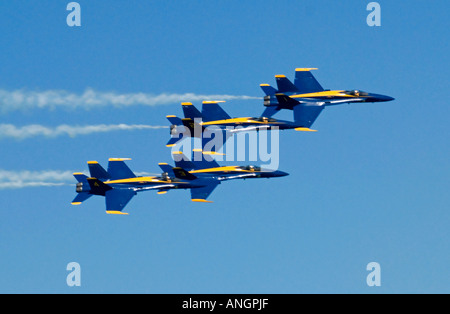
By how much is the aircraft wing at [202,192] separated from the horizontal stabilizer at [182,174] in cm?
146

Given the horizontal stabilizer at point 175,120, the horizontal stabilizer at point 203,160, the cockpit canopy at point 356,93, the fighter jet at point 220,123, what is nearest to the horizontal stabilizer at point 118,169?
the fighter jet at point 220,123

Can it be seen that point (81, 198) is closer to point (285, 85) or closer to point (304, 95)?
point (285, 85)

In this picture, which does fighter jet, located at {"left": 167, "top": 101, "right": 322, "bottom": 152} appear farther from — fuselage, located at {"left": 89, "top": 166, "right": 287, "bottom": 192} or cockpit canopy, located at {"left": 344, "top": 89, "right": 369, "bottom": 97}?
cockpit canopy, located at {"left": 344, "top": 89, "right": 369, "bottom": 97}

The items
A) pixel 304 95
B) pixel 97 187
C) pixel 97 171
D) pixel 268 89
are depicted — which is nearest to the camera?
pixel 97 187

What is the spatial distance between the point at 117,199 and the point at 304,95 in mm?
24727

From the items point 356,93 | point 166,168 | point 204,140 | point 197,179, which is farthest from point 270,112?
point 166,168

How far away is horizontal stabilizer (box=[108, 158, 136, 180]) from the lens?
118m

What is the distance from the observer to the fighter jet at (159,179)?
379ft

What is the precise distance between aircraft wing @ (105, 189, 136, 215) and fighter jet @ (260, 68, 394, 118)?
18784mm

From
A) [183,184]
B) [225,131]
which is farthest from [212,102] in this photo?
[183,184]

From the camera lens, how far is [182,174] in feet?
382

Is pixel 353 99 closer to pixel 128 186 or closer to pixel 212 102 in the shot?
pixel 212 102

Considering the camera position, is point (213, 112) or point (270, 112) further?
point (213, 112)

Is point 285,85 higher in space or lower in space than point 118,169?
higher
